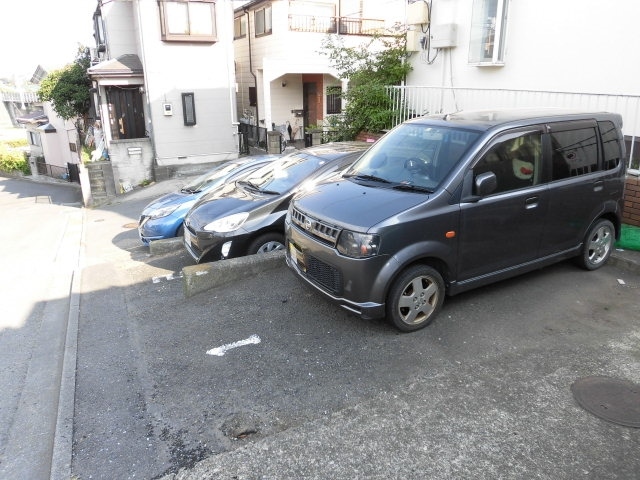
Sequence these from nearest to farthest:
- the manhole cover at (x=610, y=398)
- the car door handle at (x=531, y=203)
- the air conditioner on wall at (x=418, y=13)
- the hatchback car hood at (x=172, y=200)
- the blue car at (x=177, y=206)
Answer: the manhole cover at (x=610, y=398)
the car door handle at (x=531, y=203)
the blue car at (x=177, y=206)
the hatchback car hood at (x=172, y=200)
the air conditioner on wall at (x=418, y=13)

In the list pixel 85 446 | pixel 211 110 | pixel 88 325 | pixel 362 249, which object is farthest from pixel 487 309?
pixel 211 110

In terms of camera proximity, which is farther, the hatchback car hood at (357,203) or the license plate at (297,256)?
the license plate at (297,256)

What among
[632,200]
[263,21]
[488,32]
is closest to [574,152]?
[632,200]

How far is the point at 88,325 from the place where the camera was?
600 cm

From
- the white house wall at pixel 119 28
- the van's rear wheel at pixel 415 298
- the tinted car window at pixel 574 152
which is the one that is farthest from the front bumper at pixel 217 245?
the white house wall at pixel 119 28

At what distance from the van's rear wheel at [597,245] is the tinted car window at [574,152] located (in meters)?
0.73

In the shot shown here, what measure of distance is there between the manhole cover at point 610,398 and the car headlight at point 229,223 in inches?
165

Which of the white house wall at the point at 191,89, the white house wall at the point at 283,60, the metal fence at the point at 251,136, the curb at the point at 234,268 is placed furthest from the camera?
the metal fence at the point at 251,136

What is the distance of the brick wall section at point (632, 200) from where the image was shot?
6406 millimetres

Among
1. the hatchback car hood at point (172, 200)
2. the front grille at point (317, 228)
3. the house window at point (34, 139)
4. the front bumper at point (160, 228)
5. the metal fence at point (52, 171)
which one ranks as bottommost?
the metal fence at point (52, 171)

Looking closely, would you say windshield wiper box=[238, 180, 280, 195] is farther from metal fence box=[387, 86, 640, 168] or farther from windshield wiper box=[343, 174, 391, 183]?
metal fence box=[387, 86, 640, 168]

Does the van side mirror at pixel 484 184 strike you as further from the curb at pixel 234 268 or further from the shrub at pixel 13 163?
the shrub at pixel 13 163

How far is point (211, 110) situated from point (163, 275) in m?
12.7

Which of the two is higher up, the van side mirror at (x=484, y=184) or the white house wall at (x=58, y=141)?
the van side mirror at (x=484, y=184)
